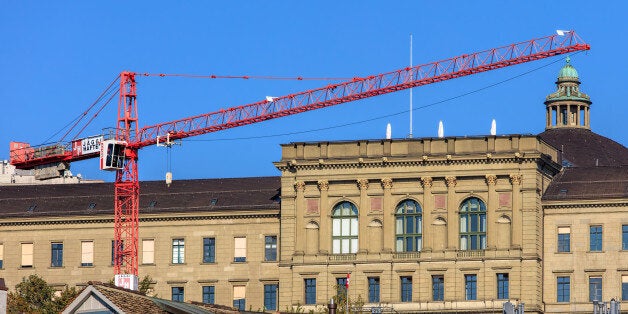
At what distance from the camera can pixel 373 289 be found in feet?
614

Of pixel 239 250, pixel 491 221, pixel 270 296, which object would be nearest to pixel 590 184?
pixel 491 221

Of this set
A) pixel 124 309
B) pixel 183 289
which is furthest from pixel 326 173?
pixel 124 309

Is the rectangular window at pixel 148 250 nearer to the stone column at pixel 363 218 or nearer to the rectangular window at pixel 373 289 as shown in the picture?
the stone column at pixel 363 218

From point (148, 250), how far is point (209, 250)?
242 inches

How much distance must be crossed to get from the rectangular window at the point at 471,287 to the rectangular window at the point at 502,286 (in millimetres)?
1854

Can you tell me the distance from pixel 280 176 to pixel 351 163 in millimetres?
11272

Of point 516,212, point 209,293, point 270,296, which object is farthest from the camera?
point 209,293

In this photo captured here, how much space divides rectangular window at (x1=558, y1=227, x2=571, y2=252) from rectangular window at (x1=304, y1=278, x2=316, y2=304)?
2092cm

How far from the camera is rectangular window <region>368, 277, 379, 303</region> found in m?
186

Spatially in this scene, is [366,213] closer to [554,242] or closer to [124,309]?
[554,242]

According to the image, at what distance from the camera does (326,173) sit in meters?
190

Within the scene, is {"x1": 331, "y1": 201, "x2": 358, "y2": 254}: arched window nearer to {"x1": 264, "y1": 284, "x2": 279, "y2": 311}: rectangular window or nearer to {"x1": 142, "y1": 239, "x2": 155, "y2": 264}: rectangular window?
{"x1": 264, "y1": 284, "x2": 279, "y2": 311}: rectangular window

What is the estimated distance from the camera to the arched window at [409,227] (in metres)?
187

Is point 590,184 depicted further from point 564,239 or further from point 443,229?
point 443,229
